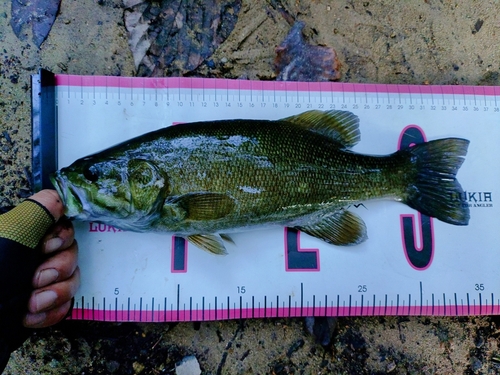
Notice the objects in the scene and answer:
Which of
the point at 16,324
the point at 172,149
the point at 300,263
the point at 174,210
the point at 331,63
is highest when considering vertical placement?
the point at 331,63

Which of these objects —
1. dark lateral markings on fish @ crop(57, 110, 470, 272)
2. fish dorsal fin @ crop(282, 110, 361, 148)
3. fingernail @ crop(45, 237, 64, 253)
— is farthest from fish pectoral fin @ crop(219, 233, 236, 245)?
fingernail @ crop(45, 237, 64, 253)

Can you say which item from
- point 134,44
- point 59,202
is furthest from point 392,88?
point 59,202

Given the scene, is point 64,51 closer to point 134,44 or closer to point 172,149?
point 134,44

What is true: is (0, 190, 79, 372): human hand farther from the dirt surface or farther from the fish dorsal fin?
the fish dorsal fin

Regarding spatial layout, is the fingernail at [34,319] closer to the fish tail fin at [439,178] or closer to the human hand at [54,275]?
the human hand at [54,275]

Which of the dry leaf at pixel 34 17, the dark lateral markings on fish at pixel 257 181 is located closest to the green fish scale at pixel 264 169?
the dark lateral markings on fish at pixel 257 181

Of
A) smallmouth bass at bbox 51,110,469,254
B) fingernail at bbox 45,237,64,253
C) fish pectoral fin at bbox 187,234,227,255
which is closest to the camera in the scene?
smallmouth bass at bbox 51,110,469,254
